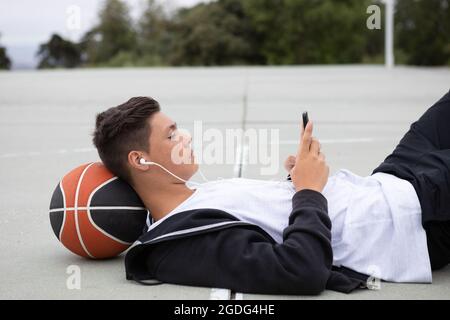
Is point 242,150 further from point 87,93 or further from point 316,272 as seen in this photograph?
point 87,93

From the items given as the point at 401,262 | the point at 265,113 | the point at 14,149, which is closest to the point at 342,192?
the point at 401,262

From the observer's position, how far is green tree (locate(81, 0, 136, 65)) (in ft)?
159

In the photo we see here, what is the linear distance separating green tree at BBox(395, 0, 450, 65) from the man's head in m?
22.9

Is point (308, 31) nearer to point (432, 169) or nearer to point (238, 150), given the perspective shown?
point (238, 150)

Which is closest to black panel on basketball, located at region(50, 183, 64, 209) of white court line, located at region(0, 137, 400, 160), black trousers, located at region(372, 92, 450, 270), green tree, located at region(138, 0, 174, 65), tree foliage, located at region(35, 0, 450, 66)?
black trousers, located at region(372, 92, 450, 270)

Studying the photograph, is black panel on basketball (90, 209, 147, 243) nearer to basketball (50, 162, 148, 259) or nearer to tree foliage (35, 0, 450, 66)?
basketball (50, 162, 148, 259)

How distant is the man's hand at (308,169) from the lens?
122 inches

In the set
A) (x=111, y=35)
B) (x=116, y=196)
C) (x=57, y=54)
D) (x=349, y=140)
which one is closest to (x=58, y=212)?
(x=116, y=196)

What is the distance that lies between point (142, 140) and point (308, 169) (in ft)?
2.35

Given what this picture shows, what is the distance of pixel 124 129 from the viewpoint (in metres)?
3.15

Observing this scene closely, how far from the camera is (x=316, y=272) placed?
9.45 ft
